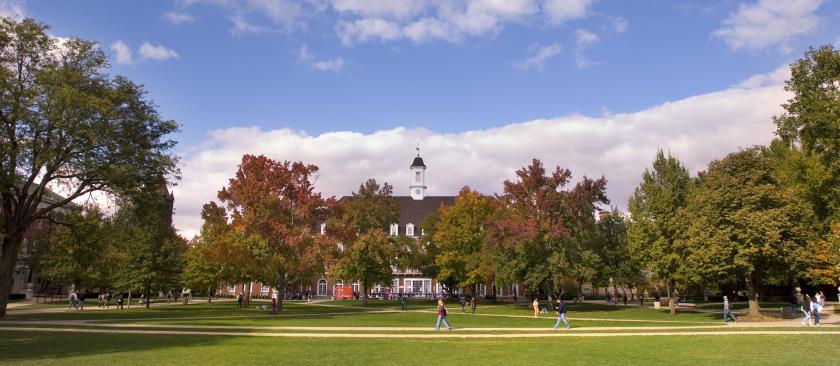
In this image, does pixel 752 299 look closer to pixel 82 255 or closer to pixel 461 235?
pixel 461 235

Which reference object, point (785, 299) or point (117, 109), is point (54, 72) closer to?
point (117, 109)

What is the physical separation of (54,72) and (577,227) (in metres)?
36.9

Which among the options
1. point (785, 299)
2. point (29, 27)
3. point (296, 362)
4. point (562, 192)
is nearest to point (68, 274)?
point (29, 27)

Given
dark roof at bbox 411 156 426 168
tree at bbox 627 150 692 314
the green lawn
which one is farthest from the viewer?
dark roof at bbox 411 156 426 168

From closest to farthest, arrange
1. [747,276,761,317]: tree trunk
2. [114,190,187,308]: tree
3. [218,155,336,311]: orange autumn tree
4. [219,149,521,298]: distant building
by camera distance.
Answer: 1. [747,276,761,317]: tree trunk
2. [218,155,336,311]: orange autumn tree
3. [114,190,187,308]: tree
4. [219,149,521,298]: distant building

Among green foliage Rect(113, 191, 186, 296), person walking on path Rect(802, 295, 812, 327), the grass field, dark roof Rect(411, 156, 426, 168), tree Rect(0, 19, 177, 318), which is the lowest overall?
the grass field

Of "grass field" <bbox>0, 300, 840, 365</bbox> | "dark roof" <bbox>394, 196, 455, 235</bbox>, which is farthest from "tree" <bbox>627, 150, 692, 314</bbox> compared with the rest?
"dark roof" <bbox>394, 196, 455, 235</bbox>

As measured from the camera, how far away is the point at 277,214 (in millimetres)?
37688

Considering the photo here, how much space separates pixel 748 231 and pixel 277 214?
28301mm

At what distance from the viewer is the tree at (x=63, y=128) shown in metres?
29.7

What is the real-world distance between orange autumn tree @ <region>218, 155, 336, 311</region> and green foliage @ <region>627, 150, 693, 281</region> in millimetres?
23727

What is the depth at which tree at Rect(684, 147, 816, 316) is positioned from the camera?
30.9m

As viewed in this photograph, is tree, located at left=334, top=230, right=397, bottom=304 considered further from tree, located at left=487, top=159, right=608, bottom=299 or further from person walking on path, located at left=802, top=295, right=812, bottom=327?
person walking on path, located at left=802, top=295, right=812, bottom=327

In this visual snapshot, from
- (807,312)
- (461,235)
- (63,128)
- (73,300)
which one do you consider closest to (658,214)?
(807,312)
